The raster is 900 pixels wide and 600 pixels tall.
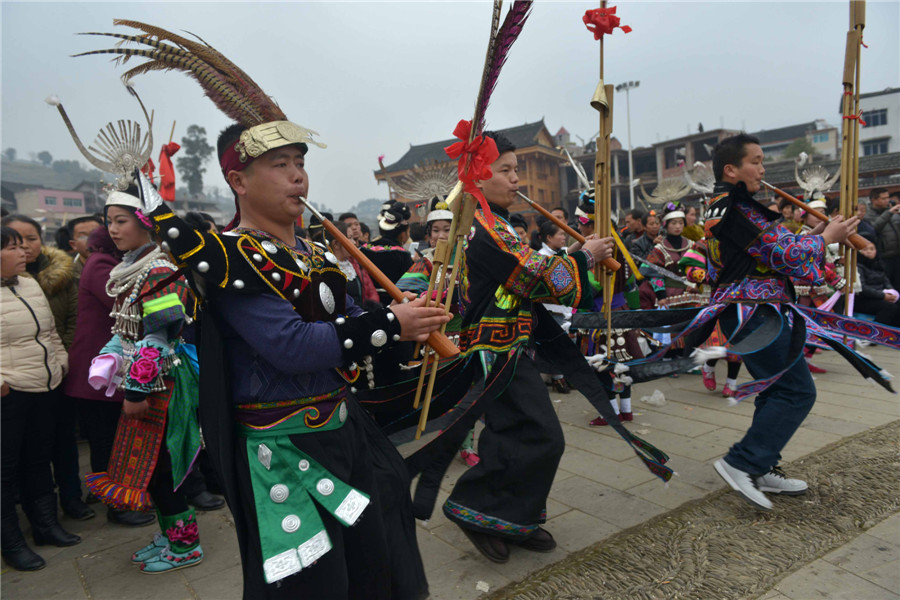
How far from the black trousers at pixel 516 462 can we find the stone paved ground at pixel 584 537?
0.25 m

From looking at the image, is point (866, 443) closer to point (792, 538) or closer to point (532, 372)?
point (792, 538)

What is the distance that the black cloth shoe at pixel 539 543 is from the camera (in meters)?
3.10

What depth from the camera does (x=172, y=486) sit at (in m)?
3.16

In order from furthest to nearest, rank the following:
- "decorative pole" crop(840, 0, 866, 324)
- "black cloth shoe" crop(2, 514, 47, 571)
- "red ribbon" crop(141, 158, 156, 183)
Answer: "decorative pole" crop(840, 0, 866, 324) < "black cloth shoe" crop(2, 514, 47, 571) < "red ribbon" crop(141, 158, 156, 183)

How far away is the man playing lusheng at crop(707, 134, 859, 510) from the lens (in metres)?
3.40

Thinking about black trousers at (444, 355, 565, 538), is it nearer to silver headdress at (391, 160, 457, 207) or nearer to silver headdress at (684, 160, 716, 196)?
silver headdress at (391, 160, 457, 207)

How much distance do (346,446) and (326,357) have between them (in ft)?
1.08

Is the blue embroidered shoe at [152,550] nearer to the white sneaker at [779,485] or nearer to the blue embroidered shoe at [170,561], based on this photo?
the blue embroidered shoe at [170,561]

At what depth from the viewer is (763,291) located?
3.54m

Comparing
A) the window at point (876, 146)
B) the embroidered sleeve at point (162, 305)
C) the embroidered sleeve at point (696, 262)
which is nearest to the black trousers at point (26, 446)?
the embroidered sleeve at point (162, 305)

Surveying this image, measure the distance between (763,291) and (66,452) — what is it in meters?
4.52

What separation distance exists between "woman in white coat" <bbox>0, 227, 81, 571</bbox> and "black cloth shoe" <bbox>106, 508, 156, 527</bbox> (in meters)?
0.29

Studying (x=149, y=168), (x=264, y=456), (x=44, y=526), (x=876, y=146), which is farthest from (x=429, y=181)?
(x=876, y=146)

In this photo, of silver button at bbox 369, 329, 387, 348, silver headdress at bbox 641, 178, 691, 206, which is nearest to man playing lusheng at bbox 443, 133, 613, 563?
silver button at bbox 369, 329, 387, 348
